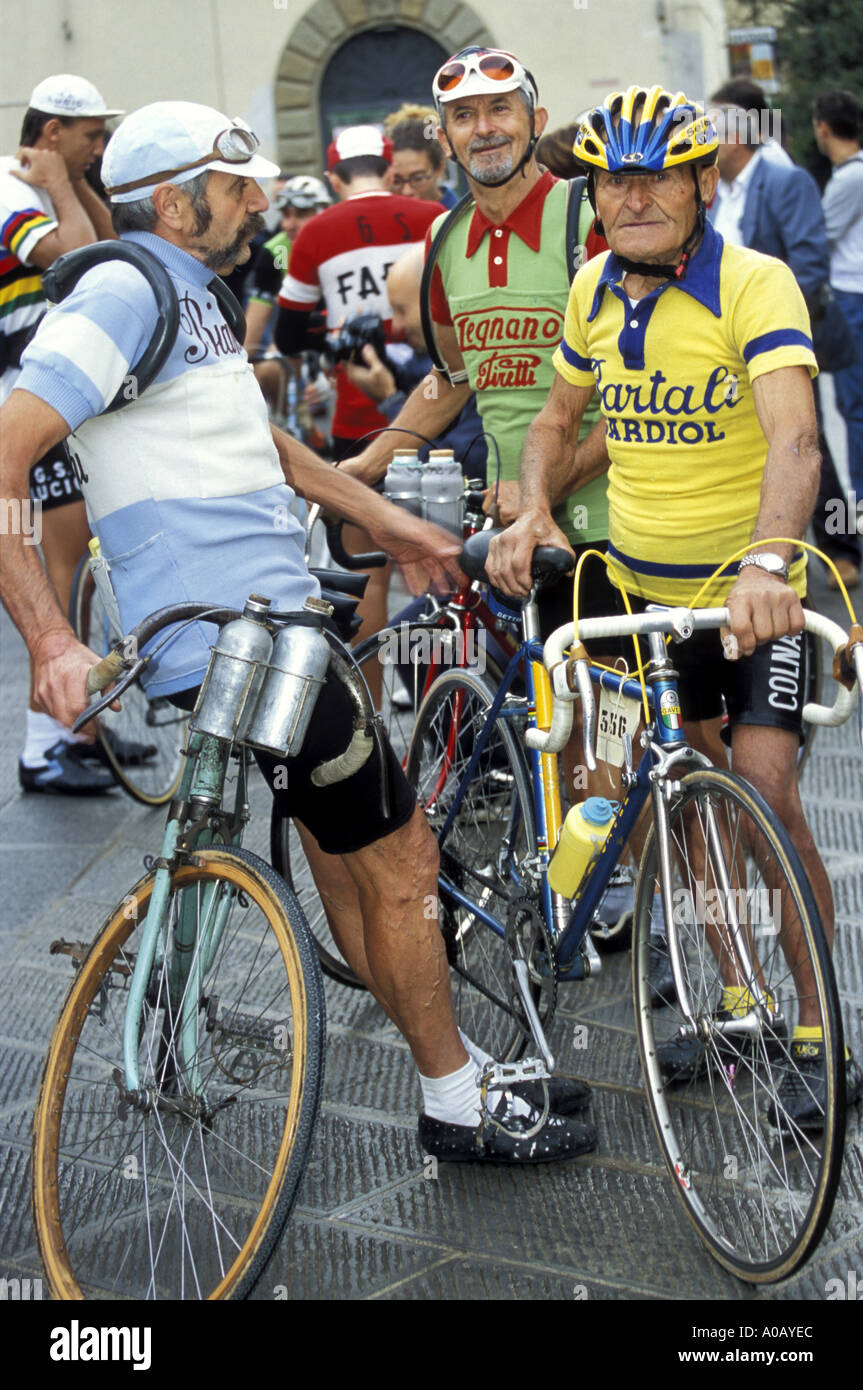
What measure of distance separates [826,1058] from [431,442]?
2.20 metres

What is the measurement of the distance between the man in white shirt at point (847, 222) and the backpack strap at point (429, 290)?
399cm

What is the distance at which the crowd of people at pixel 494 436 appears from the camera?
2.68 m

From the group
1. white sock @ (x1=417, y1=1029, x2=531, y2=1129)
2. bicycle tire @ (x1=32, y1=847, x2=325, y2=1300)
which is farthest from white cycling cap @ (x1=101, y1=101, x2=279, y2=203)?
white sock @ (x1=417, y1=1029, x2=531, y2=1129)

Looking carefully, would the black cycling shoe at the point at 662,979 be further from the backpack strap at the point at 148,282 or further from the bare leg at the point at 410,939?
the backpack strap at the point at 148,282

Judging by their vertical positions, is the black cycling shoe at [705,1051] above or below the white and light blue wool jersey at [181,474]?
below

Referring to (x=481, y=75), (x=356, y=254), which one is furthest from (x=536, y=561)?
(x=356, y=254)

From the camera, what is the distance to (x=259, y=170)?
2.84 m

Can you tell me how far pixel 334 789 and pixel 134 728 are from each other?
286 cm

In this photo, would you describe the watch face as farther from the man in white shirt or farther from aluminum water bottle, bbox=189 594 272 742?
the man in white shirt

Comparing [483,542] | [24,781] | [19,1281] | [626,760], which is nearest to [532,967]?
[626,760]

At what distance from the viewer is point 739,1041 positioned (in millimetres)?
2816

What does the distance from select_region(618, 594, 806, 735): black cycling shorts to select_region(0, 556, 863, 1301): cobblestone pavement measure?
0.79 m

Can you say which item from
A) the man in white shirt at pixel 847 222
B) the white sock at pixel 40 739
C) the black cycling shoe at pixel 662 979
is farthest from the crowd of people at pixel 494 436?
the man in white shirt at pixel 847 222
